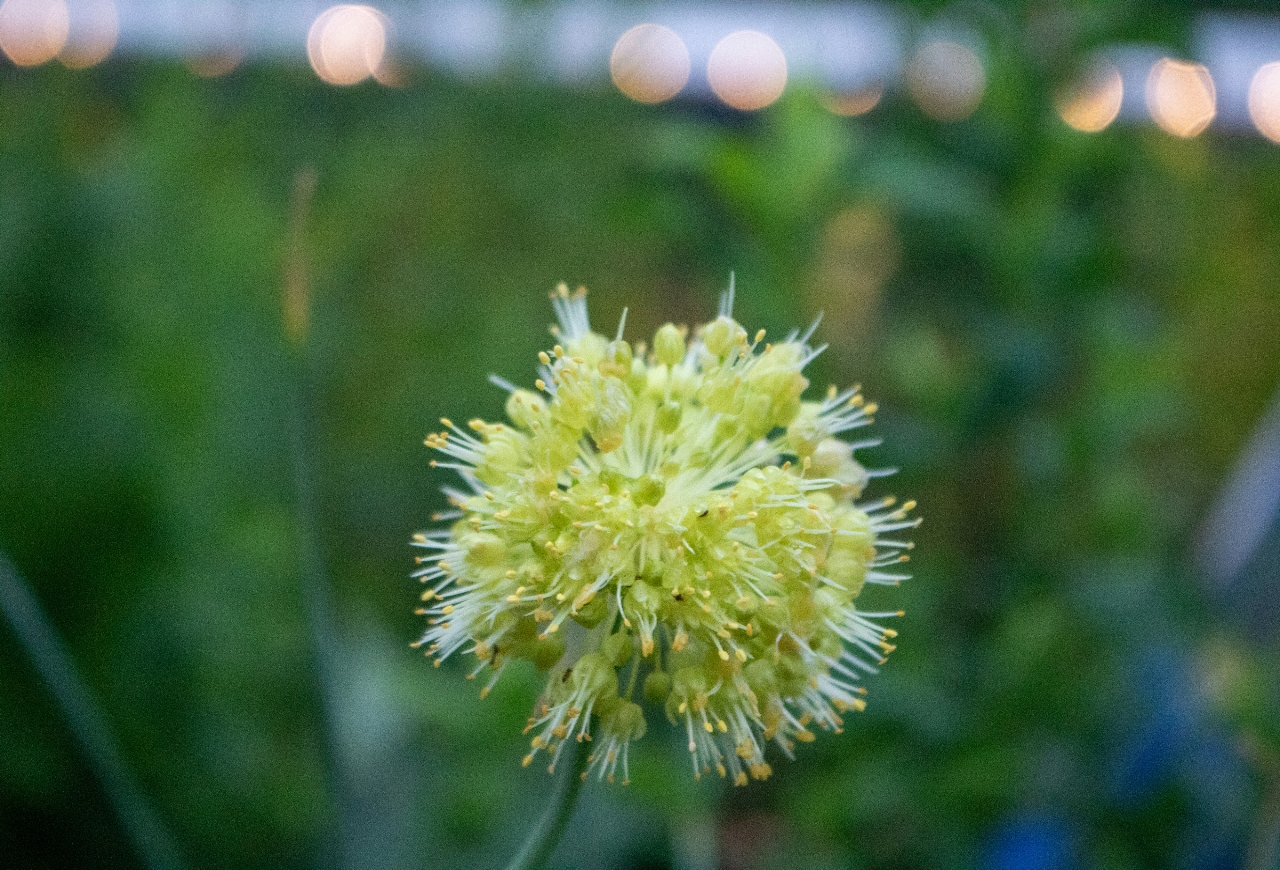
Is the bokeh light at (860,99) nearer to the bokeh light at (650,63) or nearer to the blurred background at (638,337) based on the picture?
the blurred background at (638,337)

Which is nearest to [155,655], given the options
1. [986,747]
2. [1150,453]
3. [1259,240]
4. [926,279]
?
[986,747]

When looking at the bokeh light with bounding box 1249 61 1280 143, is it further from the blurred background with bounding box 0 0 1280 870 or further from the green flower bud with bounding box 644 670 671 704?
the green flower bud with bounding box 644 670 671 704

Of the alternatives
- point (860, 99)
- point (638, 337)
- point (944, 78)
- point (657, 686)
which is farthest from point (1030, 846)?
point (860, 99)

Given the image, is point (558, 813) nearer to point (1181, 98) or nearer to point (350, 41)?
point (1181, 98)

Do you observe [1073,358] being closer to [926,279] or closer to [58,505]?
[926,279]

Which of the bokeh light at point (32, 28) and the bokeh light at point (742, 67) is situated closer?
the bokeh light at point (32, 28)

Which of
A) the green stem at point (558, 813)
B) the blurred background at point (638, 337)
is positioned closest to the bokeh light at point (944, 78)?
the blurred background at point (638, 337)
